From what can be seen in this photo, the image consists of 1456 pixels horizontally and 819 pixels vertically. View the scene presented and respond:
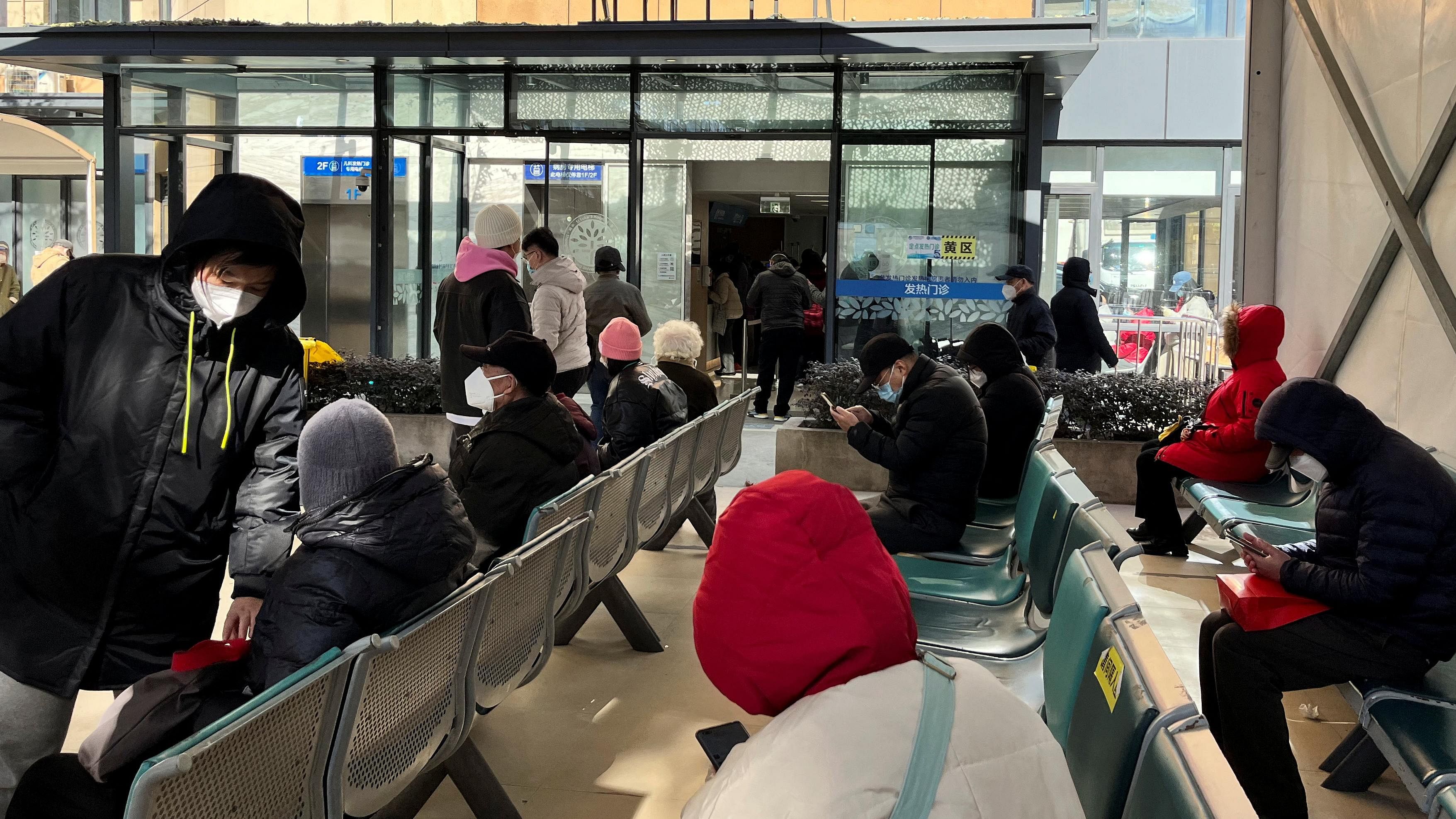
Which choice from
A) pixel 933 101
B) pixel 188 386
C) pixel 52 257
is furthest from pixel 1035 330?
pixel 52 257

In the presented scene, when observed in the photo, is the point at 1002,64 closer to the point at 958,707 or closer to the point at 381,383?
the point at 381,383

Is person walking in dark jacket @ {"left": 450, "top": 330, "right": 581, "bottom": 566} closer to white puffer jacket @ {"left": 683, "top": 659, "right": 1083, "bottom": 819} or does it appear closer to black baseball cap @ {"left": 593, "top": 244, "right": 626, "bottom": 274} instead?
white puffer jacket @ {"left": 683, "top": 659, "right": 1083, "bottom": 819}

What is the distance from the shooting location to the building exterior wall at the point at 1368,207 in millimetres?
5645

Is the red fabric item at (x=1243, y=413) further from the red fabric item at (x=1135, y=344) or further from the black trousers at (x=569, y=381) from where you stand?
the red fabric item at (x=1135, y=344)

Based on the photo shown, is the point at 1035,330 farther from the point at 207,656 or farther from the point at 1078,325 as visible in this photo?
the point at 207,656

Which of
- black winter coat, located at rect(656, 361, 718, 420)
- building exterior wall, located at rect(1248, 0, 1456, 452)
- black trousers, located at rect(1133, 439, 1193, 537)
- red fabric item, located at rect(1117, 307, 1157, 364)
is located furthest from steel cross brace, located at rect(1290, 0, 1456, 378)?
red fabric item, located at rect(1117, 307, 1157, 364)

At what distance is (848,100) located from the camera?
12.8m

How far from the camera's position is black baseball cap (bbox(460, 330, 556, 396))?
4844mm

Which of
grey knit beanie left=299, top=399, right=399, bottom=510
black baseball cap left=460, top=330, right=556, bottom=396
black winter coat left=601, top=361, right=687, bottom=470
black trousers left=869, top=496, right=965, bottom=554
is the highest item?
black baseball cap left=460, top=330, right=556, bottom=396

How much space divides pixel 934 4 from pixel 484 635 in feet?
34.1

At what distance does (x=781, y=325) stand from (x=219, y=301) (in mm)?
10526

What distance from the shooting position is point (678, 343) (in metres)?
7.42

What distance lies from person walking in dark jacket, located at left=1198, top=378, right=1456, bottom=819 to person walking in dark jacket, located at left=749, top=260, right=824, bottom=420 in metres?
9.51

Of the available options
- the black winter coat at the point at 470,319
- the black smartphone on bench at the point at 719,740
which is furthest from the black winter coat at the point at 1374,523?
the black winter coat at the point at 470,319
